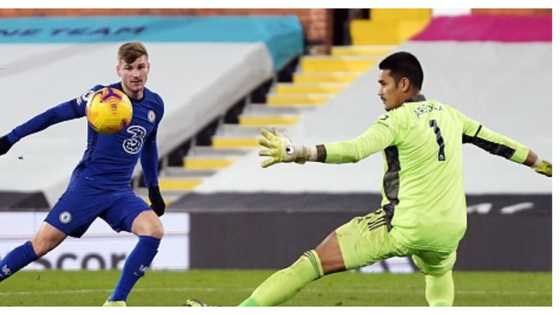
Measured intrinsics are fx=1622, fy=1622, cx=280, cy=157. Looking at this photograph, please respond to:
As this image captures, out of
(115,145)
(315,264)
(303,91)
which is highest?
(115,145)

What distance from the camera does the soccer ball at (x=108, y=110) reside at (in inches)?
398

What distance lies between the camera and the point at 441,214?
8.84 metres

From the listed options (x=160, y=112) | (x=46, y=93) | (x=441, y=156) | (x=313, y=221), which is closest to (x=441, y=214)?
(x=441, y=156)

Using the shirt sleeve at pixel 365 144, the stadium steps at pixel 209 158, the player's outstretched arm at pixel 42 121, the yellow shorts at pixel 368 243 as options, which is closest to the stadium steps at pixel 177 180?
the stadium steps at pixel 209 158

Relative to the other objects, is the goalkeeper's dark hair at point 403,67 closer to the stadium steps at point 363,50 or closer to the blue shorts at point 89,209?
the blue shorts at point 89,209

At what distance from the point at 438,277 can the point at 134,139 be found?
2.30 metres

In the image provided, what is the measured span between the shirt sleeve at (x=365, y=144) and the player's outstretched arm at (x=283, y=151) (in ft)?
0.37

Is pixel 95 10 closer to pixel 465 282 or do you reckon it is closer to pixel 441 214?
pixel 465 282

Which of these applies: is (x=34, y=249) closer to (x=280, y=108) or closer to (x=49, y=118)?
(x=49, y=118)

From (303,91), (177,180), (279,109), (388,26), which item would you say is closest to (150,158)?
(177,180)

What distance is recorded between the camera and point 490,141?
934cm

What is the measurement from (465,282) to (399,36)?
681cm

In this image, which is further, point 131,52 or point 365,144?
point 131,52

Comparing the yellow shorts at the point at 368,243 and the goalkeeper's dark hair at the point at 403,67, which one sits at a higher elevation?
the goalkeeper's dark hair at the point at 403,67
